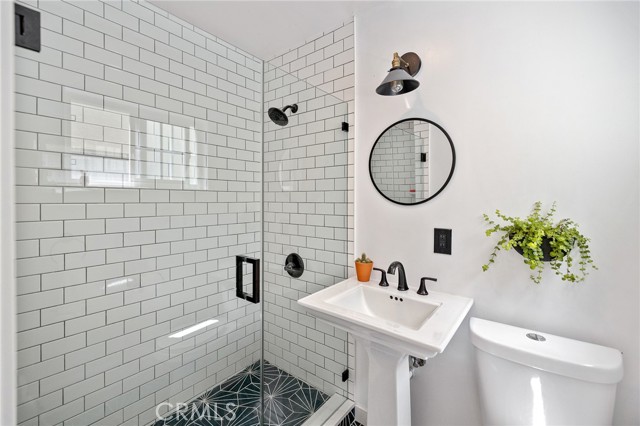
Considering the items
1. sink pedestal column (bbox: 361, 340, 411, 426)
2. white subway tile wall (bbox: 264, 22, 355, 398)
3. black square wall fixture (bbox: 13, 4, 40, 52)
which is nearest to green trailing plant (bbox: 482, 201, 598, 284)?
sink pedestal column (bbox: 361, 340, 411, 426)

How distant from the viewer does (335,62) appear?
197cm

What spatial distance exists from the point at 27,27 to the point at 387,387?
84.7 inches

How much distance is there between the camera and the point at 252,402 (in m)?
1.74

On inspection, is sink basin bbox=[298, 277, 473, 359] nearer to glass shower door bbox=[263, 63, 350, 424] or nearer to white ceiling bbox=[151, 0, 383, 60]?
glass shower door bbox=[263, 63, 350, 424]

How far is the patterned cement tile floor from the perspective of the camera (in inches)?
65.1

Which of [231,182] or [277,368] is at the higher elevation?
[231,182]

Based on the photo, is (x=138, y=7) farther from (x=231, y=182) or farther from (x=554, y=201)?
(x=554, y=201)

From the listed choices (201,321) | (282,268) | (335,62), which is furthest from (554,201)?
(201,321)

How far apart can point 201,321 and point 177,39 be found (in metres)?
1.83

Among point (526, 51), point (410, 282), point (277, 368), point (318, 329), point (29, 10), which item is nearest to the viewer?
point (29, 10)

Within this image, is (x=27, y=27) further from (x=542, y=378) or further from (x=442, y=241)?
(x=542, y=378)

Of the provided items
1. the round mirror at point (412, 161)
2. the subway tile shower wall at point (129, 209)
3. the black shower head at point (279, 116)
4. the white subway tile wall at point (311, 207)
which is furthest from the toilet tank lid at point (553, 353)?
the black shower head at point (279, 116)

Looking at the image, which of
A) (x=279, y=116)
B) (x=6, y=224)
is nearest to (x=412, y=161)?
(x=279, y=116)

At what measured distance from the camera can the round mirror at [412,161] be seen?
5.00ft
